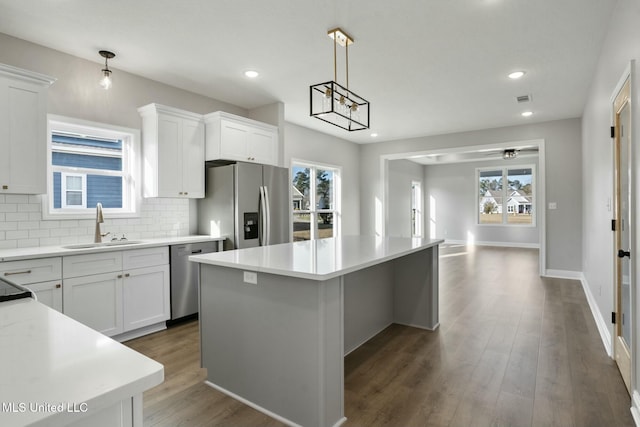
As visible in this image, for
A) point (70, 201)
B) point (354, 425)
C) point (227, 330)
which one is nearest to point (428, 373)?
point (354, 425)

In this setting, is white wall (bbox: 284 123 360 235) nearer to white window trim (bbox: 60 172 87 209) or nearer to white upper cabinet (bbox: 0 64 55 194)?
white window trim (bbox: 60 172 87 209)

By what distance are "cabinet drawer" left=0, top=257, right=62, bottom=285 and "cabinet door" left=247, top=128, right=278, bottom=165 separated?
2.46 metres

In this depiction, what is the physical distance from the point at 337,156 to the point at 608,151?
15.8ft

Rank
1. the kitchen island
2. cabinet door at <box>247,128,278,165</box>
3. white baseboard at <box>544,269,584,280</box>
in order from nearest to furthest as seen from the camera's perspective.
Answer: the kitchen island, cabinet door at <box>247,128,278,165</box>, white baseboard at <box>544,269,584,280</box>

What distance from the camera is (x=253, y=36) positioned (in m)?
3.08

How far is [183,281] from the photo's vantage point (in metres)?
3.69

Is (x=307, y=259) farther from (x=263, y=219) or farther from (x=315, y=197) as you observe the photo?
(x=315, y=197)

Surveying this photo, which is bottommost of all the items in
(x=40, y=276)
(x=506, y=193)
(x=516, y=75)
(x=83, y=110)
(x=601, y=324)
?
(x=601, y=324)

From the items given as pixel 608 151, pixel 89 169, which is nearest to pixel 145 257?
pixel 89 169

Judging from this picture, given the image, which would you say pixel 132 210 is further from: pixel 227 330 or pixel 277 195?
pixel 227 330

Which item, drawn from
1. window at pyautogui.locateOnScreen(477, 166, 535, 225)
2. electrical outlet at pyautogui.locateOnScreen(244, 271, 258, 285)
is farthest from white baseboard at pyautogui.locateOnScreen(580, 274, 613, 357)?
window at pyautogui.locateOnScreen(477, 166, 535, 225)

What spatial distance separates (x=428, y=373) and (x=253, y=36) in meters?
3.10

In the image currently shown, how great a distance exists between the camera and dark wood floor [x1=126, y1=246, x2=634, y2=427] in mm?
1992

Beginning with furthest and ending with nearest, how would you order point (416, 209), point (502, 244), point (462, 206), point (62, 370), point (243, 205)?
point (416, 209) → point (462, 206) → point (502, 244) → point (243, 205) → point (62, 370)
